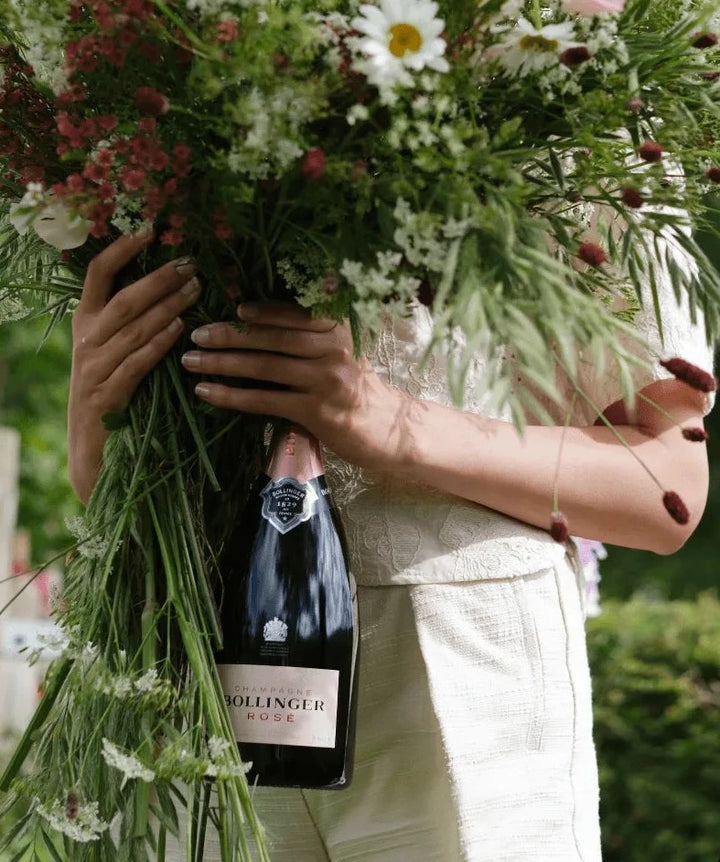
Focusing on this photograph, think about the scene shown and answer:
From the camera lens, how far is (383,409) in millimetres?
1588

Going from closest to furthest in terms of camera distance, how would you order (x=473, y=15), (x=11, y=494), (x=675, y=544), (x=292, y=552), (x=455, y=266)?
1. (x=455, y=266)
2. (x=473, y=15)
3. (x=292, y=552)
4. (x=675, y=544)
5. (x=11, y=494)

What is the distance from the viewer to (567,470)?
165 cm

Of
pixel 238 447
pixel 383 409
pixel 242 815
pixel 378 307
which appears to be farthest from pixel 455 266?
pixel 242 815

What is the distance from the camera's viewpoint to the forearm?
1.60 meters

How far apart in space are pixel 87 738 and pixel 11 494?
3.70m

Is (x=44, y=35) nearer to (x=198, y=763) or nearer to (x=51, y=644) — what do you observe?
(x=51, y=644)

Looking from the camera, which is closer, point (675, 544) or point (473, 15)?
point (473, 15)

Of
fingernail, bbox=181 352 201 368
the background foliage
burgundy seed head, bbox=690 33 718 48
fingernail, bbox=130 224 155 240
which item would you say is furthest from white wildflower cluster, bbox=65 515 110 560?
the background foliage

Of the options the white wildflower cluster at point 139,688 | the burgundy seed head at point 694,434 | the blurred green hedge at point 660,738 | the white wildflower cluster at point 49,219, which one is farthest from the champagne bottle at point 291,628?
the blurred green hedge at point 660,738

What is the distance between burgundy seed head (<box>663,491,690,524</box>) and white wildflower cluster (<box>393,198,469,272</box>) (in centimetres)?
31

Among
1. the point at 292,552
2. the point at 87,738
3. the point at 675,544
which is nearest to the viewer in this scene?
the point at 87,738

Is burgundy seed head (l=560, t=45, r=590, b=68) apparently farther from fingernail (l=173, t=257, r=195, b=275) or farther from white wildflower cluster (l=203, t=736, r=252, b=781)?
white wildflower cluster (l=203, t=736, r=252, b=781)

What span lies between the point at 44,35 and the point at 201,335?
37 centimetres

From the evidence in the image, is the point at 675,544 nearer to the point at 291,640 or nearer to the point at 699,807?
the point at 291,640
